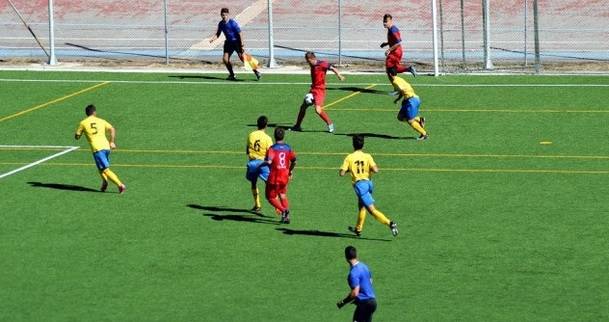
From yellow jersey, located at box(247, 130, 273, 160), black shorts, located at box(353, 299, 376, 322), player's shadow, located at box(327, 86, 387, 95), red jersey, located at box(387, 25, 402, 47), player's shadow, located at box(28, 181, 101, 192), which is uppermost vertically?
red jersey, located at box(387, 25, 402, 47)

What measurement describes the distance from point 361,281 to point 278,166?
23.0 feet

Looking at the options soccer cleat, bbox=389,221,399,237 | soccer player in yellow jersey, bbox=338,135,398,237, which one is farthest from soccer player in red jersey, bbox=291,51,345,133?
soccer player in yellow jersey, bbox=338,135,398,237

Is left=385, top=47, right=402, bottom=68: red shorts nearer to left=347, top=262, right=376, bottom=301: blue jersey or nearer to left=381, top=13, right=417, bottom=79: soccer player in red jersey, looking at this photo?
left=381, top=13, right=417, bottom=79: soccer player in red jersey

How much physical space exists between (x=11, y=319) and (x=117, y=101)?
19.4 metres

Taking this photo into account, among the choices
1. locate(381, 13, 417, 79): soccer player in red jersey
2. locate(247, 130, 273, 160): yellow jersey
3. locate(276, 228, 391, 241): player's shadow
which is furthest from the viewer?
locate(381, 13, 417, 79): soccer player in red jersey

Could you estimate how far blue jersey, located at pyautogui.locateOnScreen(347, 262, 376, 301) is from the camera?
851 inches

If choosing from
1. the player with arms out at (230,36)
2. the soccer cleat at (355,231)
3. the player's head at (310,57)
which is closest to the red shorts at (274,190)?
the soccer cleat at (355,231)

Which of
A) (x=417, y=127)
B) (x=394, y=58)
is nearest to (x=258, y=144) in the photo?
(x=417, y=127)

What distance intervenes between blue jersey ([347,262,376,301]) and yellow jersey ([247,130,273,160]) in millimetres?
7887

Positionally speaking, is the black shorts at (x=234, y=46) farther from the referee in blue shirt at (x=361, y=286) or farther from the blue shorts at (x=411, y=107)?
the referee in blue shirt at (x=361, y=286)

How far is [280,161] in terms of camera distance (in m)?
28.4

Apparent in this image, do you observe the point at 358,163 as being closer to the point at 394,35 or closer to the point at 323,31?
the point at 394,35

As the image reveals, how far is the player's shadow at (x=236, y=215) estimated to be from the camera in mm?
29578

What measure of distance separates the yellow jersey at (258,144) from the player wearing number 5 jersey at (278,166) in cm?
84
